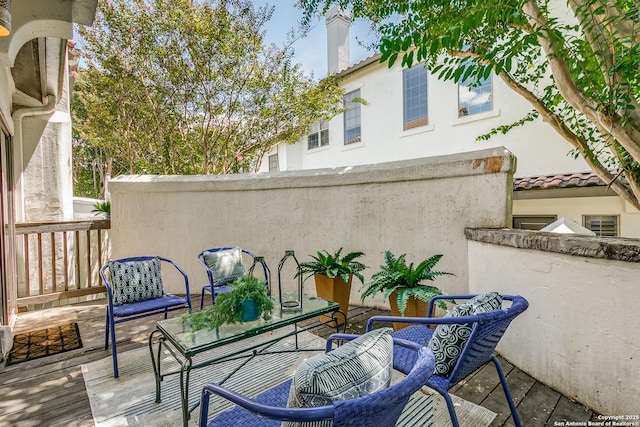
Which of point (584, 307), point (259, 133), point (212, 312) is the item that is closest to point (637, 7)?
point (584, 307)

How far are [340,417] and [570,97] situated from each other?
321 cm

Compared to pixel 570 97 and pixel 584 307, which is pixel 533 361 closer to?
pixel 584 307

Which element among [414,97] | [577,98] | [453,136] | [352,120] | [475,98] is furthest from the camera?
[352,120]

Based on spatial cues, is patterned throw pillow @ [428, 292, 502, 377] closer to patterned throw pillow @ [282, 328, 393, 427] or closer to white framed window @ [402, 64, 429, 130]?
patterned throw pillow @ [282, 328, 393, 427]

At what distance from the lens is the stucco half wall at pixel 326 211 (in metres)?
2.92

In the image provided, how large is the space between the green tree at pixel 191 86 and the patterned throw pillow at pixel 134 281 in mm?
3347

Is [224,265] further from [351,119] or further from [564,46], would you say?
[351,119]

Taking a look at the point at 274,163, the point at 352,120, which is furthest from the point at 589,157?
the point at 274,163

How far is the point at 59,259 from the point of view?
4488 millimetres

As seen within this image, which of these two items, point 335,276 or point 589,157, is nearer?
point 335,276

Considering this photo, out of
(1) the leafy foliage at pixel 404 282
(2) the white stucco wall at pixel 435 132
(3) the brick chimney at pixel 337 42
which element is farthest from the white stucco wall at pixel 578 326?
(3) the brick chimney at pixel 337 42

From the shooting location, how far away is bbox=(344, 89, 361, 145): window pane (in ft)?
28.6

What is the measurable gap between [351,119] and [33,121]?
6.88 meters

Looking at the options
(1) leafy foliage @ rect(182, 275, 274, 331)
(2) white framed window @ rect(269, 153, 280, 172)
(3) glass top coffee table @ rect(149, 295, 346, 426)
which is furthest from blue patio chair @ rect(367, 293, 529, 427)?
(2) white framed window @ rect(269, 153, 280, 172)
